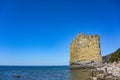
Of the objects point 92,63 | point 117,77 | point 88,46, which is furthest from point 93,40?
point 117,77

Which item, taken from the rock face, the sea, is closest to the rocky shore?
the sea

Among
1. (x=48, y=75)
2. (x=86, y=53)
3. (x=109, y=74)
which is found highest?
(x=86, y=53)

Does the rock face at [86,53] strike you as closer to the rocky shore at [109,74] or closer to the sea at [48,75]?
the sea at [48,75]

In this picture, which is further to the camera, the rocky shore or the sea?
the sea

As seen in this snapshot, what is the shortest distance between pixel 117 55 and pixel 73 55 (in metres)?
10.9

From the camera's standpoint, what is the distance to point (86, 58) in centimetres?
5712

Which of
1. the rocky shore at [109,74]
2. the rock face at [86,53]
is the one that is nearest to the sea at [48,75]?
the rocky shore at [109,74]

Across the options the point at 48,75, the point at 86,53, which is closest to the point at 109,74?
the point at 48,75

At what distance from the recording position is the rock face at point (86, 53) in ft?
188

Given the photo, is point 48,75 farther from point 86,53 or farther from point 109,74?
point 109,74

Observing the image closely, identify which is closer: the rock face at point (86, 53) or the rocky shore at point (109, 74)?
the rocky shore at point (109, 74)

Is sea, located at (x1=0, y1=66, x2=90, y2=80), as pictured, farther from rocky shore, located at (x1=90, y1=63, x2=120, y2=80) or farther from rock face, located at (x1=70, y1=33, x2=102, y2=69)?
rock face, located at (x1=70, y1=33, x2=102, y2=69)

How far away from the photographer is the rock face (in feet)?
188

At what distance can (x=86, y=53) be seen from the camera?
57.2 m
